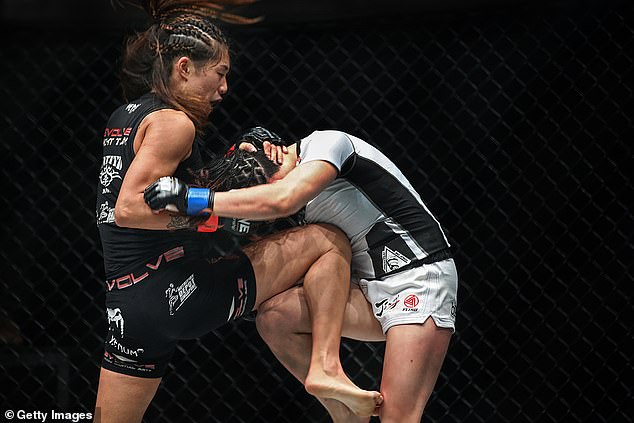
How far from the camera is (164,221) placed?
1982 millimetres

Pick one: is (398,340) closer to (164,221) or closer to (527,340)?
(164,221)

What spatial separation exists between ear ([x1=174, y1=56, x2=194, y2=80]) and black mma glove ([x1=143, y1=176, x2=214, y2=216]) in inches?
12.5

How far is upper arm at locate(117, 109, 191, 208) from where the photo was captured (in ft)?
6.38

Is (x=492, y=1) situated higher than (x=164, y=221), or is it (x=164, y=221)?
(x=492, y=1)

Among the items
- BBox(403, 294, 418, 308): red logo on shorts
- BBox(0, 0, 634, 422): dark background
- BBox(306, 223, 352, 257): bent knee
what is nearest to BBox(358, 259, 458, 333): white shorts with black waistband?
BBox(403, 294, 418, 308): red logo on shorts

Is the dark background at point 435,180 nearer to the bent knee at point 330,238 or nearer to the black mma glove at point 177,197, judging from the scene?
the bent knee at point 330,238

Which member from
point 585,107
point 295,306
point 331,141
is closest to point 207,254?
point 295,306

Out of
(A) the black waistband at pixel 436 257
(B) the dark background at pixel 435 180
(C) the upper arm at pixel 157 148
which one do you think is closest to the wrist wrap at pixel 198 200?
(C) the upper arm at pixel 157 148

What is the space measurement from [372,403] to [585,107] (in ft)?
5.96

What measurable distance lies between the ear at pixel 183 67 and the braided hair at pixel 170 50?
0.03ft

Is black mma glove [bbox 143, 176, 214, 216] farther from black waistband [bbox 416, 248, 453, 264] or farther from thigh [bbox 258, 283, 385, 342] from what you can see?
black waistband [bbox 416, 248, 453, 264]

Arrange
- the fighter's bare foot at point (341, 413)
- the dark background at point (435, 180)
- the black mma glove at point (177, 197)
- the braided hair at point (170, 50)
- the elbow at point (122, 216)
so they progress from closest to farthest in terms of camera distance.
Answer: the black mma glove at point (177, 197) → the elbow at point (122, 216) → the braided hair at point (170, 50) → the fighter's bare foot at point (341, 413) → the dark background at point (435, 180)

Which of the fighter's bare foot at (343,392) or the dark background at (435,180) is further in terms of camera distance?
the dark background at (435,180)

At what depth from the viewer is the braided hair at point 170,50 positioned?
208cm
